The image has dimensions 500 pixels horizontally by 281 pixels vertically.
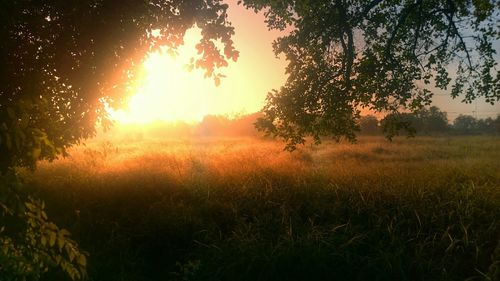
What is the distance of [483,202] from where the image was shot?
827cm

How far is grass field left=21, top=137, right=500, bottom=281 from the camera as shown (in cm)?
624

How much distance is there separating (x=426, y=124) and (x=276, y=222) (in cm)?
6496

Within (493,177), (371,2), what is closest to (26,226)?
(371,2)

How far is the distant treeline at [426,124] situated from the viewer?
9.74 m

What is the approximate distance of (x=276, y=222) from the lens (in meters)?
7.85

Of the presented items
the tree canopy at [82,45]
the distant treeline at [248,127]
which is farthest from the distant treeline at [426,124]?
the tree canopy at [82,45]

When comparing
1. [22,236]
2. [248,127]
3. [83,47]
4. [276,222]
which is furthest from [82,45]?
[248,127]

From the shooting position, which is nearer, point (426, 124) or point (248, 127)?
point (426, 124)

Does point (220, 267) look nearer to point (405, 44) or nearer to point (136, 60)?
point (136, 60)

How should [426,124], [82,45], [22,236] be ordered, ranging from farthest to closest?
[426,124], [82,45], [22,236]

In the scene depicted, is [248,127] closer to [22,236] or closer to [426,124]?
[426,124]

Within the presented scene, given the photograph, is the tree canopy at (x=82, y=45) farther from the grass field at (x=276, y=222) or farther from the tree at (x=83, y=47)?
the grass field at (x=276, y=222)

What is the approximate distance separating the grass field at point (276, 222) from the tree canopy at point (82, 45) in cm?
305

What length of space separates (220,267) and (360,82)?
18.4 ft
